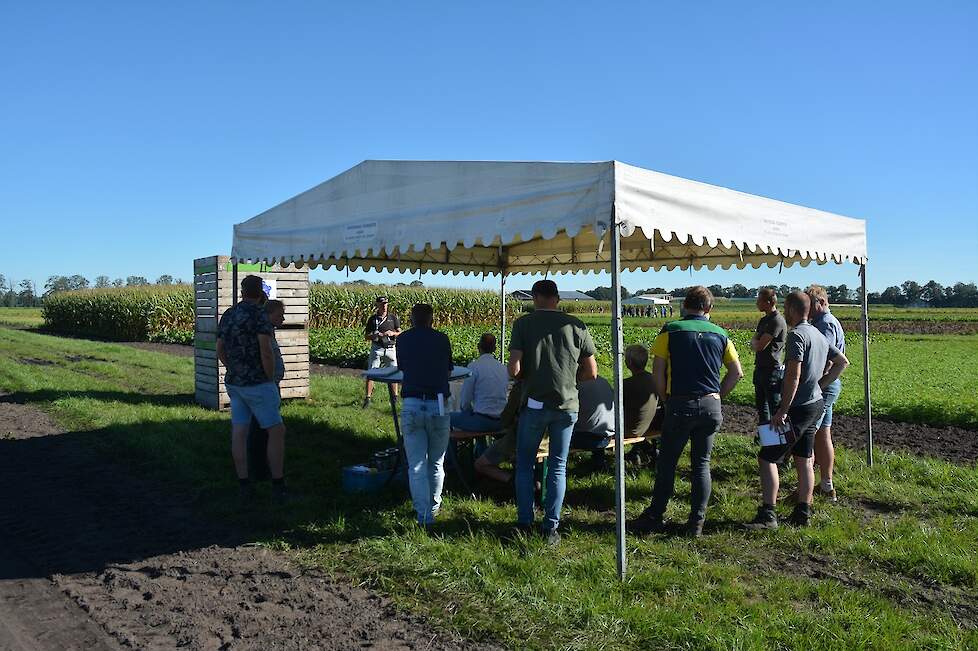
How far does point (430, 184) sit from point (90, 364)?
52.1 ft

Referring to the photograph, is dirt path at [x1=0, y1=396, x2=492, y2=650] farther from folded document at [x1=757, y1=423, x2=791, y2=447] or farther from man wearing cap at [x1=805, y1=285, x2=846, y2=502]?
man wearing cap at [x1=805, y1=285, x2=846, y2=502]

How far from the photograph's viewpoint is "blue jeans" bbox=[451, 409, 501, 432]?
6.33 metres

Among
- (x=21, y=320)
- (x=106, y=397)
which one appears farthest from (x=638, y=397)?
(x=21, y=320)

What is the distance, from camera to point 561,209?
475 centimetres

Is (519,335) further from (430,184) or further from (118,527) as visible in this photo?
(118,527)

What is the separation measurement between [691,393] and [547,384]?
3.68ft

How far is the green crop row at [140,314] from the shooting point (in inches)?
1216

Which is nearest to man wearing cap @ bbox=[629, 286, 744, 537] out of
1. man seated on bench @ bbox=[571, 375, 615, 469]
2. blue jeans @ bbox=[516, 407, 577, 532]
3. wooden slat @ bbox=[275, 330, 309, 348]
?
blue jeans @ bbox=[516, 407, 577, 532]

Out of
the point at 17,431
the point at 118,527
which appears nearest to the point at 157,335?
the point at 17,431

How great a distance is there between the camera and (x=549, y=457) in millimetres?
4980

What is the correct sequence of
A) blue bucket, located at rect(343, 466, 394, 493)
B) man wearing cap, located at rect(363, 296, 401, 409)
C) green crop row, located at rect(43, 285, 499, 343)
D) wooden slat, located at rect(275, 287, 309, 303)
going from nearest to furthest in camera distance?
blue bucket, located at rect(343, 466, 394, 493) < man wearing cap, located at rect(363, 296, 401, 409) < wooden slat, located at rect(275, 287, 309, 303) < green crop row, located at rect(43, 285, 499, 343)

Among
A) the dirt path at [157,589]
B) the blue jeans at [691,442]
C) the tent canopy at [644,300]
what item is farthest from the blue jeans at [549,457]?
the tent canopy at [644,300]

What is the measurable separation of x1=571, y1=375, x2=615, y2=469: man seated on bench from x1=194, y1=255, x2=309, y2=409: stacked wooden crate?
6.19 meters

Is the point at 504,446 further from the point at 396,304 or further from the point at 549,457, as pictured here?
the point at 396,304
